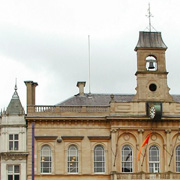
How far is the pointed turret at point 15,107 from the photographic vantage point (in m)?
60.5

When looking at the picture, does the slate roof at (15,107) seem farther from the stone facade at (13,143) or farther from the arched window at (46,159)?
the arched window at (46,159)

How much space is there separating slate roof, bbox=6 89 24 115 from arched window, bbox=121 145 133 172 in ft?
29.8

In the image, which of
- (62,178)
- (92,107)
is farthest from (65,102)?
(62,178)

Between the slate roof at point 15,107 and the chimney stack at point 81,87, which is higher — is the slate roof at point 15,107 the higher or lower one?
the lower one

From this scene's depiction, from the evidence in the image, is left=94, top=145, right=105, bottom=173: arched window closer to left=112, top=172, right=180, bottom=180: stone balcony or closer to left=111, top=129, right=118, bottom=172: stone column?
left=111, top=129, right=118, bottom=172: stone column

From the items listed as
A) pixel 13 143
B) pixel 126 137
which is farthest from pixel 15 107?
pixel 126 137

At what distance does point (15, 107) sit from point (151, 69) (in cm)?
1207

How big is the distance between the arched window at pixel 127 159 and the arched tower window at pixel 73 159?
12.5 ft

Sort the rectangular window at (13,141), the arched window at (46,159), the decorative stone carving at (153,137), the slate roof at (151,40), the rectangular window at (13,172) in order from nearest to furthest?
the rectangular window at (13,172), the arched window at (46,159), the rectangular window at (13,141), the decorative stone carving at (153,137), the slate roof at (151,40)

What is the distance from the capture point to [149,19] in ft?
208

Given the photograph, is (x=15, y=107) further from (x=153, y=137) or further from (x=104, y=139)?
(x=153, y=137)

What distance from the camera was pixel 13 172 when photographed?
5919 cm

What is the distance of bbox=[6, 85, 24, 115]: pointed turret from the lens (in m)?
60.5

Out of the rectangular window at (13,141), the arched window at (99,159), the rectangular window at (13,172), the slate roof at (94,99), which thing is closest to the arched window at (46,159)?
the rectangular window at (13,172)
